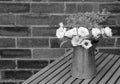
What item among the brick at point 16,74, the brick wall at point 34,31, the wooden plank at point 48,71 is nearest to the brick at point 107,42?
the brick wall at point 34,31

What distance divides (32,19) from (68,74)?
0.80m

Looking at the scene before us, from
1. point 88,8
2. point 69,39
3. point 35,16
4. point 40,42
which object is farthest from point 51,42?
point 69,39

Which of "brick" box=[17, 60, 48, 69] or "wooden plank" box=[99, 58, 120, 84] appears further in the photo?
"brick" box=[17, 60, 48, 69]

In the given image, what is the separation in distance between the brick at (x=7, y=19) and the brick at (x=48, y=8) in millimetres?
212

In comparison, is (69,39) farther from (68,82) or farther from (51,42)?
(51,42)

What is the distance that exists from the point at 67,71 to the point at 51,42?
0.66m

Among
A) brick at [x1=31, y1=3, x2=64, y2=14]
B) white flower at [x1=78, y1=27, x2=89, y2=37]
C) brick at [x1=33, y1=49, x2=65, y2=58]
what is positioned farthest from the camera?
brick at [x1=33, y1=49, x2=65, y2=58]

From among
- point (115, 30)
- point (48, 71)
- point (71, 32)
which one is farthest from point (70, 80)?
point (115, 30)

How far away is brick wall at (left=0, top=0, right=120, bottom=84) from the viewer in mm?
2332

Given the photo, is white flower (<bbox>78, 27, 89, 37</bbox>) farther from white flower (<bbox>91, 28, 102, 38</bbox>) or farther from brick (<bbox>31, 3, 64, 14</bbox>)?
brick (<bbox>31, 3, 64, 14</bbox>)

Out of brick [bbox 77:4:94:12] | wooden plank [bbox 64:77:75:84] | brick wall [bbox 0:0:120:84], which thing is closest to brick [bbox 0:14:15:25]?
brick wall [bbox 0:0:120:84]

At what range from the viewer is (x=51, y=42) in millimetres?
2424

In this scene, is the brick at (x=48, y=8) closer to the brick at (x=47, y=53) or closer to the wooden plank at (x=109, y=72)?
the brick at (x=47, y=53)

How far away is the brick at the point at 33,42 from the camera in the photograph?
2414mm
